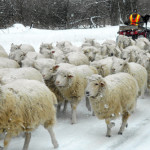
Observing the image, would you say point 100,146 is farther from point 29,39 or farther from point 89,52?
point 29,39

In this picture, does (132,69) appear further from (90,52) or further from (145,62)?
(90,52)

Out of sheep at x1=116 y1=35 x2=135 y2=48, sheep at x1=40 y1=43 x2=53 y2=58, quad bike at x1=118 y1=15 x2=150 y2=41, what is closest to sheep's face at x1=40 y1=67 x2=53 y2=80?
sheep at x1=40 y1=43 x2=53 y2=58

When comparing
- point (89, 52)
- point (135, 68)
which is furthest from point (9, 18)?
point (135, 68)

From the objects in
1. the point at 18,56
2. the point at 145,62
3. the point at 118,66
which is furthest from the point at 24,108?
the point at 145,62

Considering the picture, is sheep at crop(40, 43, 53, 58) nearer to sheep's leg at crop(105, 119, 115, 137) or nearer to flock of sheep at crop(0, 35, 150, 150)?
flock of sheep at crop(0, 35, 150, 150)

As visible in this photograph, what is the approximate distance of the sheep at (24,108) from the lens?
4668mm

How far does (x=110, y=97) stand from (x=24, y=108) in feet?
6.30

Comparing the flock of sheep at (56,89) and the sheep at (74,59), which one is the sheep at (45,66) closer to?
the flock of sheep at (56,89)

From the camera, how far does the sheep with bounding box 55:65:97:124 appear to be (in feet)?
22.6

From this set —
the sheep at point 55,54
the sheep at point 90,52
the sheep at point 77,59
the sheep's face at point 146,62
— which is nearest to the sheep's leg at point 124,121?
the sheep's face at point 146,62

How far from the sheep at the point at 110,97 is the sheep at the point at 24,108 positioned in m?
0.94

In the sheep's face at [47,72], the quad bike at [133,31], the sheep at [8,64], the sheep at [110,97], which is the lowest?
the sheep at [110,97]

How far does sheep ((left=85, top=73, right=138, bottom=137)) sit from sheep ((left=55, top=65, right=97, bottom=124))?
3.49ft

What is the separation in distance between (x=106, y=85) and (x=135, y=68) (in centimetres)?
229
